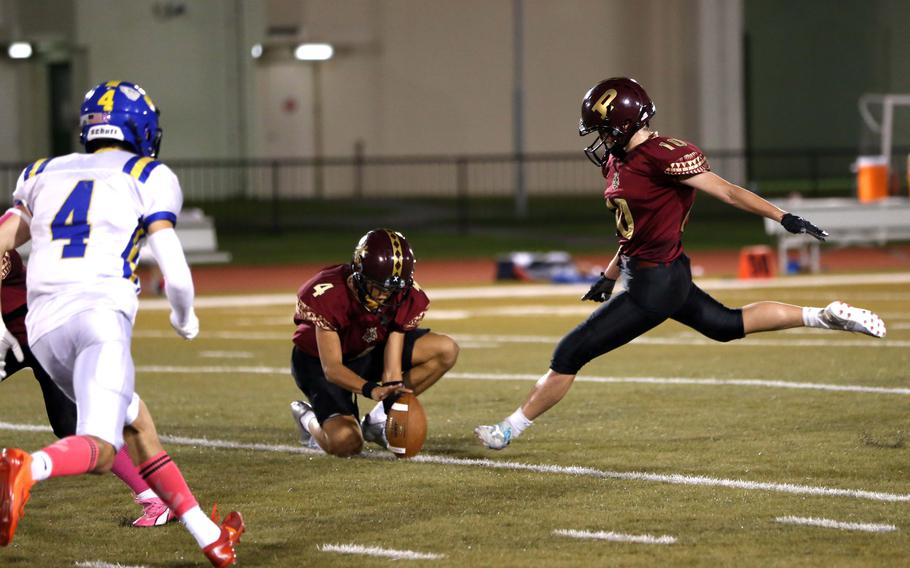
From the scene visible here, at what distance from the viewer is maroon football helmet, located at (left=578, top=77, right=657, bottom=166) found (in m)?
6.84

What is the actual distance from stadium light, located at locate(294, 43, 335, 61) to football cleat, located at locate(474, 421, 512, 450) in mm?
26697

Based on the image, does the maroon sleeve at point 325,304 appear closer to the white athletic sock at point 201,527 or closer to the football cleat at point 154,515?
the football cleat at point 154,515

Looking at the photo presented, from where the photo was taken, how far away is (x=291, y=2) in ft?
108

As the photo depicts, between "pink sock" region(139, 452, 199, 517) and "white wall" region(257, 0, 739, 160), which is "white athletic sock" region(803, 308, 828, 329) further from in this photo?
"white wall" region(257, 0, 739, 160)

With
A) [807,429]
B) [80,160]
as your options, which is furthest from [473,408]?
[80,160]

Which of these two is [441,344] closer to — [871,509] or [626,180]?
[626,180]

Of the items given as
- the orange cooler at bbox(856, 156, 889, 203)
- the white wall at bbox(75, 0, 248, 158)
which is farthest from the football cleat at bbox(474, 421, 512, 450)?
the white wall at bbox(75, 0, 248, 158)

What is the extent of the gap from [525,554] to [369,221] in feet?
71.4

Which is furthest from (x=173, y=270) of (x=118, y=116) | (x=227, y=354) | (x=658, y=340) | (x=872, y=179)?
(x=872, y=179)

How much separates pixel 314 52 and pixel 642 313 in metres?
27.1

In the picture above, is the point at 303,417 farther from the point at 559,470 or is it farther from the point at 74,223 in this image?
the point at 74,223

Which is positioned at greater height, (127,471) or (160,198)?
(160,198)

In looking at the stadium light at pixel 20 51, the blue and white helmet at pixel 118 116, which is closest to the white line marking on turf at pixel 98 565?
the blue and white helmet at pixel 118 116

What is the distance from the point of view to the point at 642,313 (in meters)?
6.90
